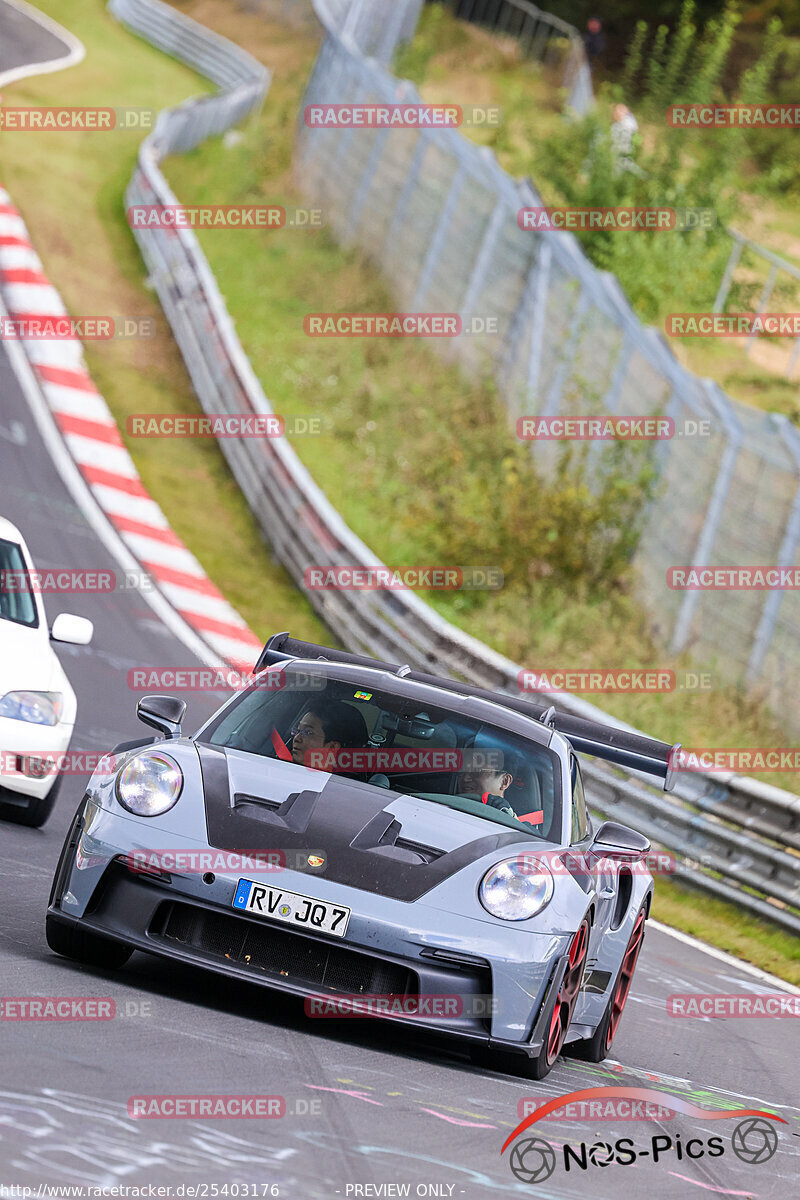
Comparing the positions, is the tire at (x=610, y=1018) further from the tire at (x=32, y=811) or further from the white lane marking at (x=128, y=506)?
the white lane marking at (x=128, y=506)

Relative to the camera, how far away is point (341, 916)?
6.16 meters

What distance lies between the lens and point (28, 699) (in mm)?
9102

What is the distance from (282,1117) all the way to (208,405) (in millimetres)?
17490

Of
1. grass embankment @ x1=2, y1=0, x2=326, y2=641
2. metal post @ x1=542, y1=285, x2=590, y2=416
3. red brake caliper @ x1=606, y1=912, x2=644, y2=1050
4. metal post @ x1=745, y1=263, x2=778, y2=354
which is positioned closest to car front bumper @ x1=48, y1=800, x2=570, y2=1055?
red brake caliper @ x1=606, y1=912, x2=644, y2=1050

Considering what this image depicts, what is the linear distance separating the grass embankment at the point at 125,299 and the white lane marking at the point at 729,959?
21.2 ft

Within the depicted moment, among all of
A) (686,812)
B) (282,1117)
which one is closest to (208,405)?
(686,812)

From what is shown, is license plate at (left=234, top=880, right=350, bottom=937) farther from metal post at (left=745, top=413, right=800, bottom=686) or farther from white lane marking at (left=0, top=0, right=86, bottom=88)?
white lane marking at (left=0, top=0, right=86, bottom=88)

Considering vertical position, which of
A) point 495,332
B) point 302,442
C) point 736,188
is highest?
point 736,188

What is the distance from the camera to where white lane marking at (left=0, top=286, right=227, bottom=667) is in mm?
16406

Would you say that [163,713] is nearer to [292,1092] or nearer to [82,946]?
[82,946]

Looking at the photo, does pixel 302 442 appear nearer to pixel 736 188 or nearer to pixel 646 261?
pixel 646 261

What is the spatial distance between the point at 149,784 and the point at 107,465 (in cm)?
1354

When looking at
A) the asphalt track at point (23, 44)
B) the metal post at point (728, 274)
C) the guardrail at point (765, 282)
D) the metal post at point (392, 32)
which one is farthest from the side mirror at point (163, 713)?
the metal post at point (392, 32)

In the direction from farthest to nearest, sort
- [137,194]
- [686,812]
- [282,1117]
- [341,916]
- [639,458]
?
[137,194]
[639,458]
[686,812]
[341,916]
[282,1117]
